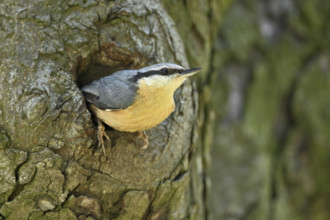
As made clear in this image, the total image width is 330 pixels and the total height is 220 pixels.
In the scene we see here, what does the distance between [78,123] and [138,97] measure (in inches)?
14.6

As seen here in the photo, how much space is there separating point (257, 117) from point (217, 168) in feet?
2.33

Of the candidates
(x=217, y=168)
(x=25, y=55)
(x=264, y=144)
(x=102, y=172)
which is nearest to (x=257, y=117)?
(x=264, y=144)

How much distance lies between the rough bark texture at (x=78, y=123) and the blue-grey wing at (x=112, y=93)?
12cm

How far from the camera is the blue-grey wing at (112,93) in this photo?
235 cm

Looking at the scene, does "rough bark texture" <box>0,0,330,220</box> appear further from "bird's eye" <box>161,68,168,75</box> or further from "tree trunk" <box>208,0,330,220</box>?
"tree trunk" <box>208,0,330,220</box>

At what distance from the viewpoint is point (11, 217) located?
2090mm

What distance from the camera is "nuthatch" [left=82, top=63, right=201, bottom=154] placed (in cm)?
229

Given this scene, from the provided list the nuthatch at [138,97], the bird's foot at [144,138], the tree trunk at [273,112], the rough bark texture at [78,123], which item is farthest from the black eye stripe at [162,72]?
the tree trunk at [273,112]

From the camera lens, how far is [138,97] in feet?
7.70

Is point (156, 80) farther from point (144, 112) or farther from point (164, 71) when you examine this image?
point (144, 112)

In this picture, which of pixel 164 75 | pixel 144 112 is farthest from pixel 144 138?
pixel 164 75

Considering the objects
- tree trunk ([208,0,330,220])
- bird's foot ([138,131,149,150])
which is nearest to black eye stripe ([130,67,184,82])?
bird's foot ([138,131,149,150])

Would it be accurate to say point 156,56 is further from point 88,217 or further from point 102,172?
point 88,217

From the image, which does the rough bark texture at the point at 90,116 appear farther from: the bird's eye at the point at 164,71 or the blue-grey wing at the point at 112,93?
the bird's eye at the point at 164,71
